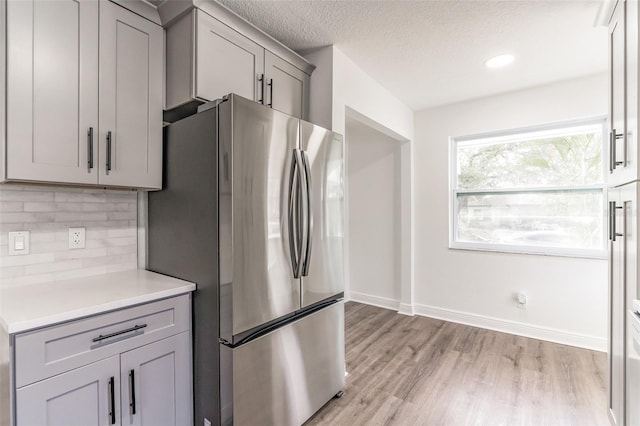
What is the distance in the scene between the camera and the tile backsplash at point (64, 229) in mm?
1547

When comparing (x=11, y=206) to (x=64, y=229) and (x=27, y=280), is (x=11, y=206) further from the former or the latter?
(x=27, y=280)

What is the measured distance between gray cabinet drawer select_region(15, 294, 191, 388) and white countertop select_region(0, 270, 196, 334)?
0.04 meters

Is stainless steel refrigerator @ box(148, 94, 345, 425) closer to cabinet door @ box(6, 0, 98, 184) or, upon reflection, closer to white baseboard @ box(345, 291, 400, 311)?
cabinet door @ box(6, 0, 98, 184)

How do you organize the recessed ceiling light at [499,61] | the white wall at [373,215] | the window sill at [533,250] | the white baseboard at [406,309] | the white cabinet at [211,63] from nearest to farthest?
1. the white cabinet at [211,63]
2. the recessed ceiling light at [499,61]
3. the window sill at [533,250]
4. the white baseboard at [406,309]
5. the white wall at [373,215]

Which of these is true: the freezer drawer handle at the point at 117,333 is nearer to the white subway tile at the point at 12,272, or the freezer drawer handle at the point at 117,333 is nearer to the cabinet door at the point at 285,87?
the white subway tile at the point at 12,272

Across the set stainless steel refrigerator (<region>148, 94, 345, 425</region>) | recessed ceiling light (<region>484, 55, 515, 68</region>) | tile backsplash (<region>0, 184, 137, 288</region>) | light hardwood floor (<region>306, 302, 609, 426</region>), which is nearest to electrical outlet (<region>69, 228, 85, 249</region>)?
tile backsplash (<region>0, 184, 137, 288</region>)

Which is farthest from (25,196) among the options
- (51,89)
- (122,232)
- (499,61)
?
(499,61)

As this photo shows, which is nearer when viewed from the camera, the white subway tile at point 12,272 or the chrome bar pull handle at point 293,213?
the white subway tile at point 12,272

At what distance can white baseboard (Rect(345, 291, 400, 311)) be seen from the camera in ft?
13.2

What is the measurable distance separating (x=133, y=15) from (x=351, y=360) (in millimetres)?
2827

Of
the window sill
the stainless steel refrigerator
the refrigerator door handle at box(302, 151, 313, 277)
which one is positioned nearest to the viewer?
the stainless steel refrigerator

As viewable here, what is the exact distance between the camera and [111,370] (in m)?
1.30

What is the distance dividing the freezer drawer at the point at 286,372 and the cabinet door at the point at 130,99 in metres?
1.06

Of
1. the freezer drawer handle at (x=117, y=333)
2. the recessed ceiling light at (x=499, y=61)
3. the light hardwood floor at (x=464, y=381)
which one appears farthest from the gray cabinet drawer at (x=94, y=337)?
the recessed ceiling light at (x=499, y=61)
